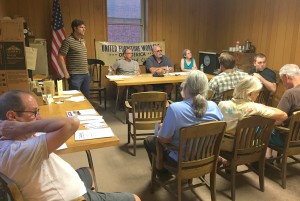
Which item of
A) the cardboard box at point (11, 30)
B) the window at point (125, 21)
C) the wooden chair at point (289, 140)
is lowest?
the wooden chair at point (289, 140)

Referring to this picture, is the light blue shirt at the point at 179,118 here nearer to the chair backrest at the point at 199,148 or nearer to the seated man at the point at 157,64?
the chair backrest at the point at 199,148

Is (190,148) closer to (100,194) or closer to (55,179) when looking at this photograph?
(100,194)

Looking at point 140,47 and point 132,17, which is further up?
point 132,17

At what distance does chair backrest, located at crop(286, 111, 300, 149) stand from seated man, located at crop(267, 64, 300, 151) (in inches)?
4.8

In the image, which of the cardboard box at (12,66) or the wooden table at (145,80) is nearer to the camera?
the cardboard box at (12,66)

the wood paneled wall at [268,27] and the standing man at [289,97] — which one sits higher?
the wood paneled wall at [268,27]

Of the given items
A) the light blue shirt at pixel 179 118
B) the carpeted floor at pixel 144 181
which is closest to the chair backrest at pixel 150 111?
the carpeted floor at pixel 144 181

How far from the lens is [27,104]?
1.28m

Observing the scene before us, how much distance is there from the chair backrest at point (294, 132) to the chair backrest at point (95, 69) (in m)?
3.97

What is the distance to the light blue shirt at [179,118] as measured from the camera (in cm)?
194

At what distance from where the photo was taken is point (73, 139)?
5.65 ft

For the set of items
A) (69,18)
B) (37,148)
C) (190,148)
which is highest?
(69,18)

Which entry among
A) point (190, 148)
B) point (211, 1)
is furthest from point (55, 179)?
point (211, 1)

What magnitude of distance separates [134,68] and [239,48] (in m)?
2.22
